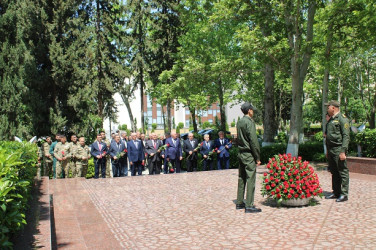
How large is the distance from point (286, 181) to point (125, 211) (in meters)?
3.33

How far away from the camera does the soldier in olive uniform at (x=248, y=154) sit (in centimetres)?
745

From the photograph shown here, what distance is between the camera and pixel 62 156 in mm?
14414

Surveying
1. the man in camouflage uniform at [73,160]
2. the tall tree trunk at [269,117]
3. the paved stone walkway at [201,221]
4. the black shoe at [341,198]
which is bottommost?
the paved stone walkway at [201,221]

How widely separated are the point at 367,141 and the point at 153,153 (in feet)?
25.0

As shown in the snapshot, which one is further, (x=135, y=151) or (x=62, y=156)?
(x=135, y=151)

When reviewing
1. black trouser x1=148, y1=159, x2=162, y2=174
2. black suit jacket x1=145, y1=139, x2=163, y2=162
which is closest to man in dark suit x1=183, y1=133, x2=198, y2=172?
black suit jacket x1=145, y1=139, x2=163, y2=162

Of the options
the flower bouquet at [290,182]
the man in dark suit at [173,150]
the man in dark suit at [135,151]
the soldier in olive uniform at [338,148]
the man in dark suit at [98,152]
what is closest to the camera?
the flower bouquet at [290,182]

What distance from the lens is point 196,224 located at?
22.4ft

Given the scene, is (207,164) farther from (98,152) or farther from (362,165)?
(362,165)

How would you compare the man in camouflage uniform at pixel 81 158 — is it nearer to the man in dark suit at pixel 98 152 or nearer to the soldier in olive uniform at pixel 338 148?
the man in dark suit at pixel 98 152

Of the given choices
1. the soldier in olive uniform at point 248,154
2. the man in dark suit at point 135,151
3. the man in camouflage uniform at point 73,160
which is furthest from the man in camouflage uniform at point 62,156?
the soldier in olive uniform at point 248,154

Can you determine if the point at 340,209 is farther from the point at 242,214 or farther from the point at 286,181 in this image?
the point at 242,214

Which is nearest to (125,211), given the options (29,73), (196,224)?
(196,224)

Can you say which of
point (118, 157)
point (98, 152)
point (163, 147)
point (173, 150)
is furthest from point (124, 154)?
point (173, 150)
